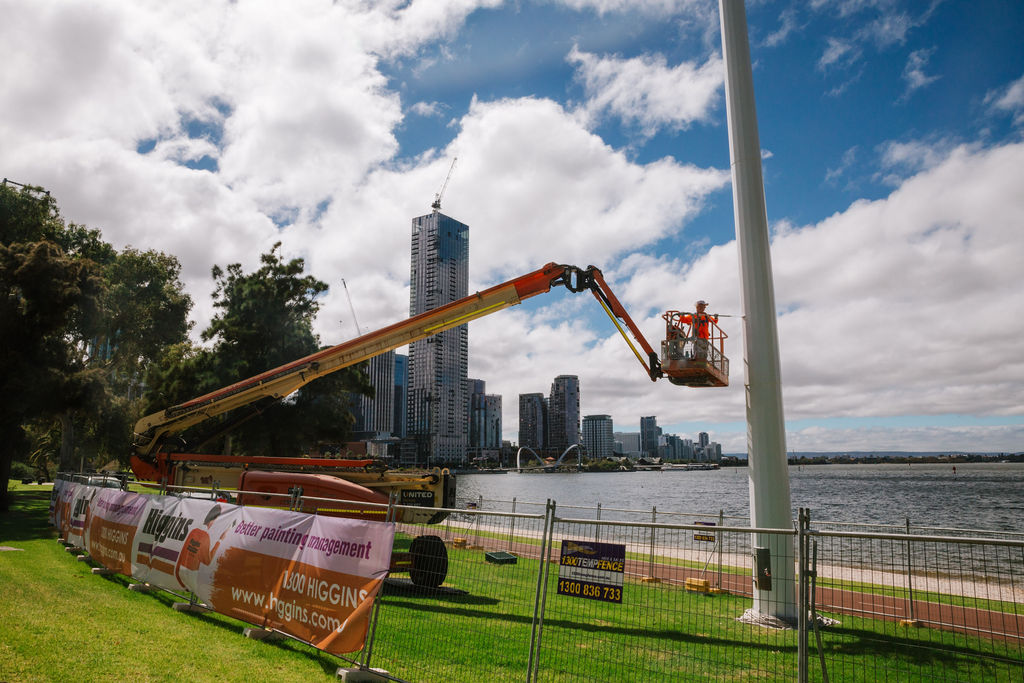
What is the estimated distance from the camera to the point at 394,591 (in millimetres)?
12453

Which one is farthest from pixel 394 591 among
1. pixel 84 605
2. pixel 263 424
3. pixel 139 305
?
pixel 139 305

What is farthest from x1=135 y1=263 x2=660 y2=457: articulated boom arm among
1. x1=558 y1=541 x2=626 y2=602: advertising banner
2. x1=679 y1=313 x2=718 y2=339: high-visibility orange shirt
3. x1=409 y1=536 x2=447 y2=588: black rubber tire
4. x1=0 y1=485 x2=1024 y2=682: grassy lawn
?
x1=558 y1=541 x2=626 y2=602: advertising banner

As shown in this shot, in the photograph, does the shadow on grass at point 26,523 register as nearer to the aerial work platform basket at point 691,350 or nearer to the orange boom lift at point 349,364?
the orange boom lift at point 349,364

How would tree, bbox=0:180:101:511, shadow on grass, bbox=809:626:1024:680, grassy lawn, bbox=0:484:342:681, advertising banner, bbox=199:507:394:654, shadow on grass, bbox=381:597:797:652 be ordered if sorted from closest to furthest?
grassy lawn, bbox=0:484:342:681 → advertising banner, bbox=199:507:394:654 → shadow on grass, bbox=809:626:1024:680 → shadow on grass, bbox=381:597:797:652 → tree, bbox=0:180:101:511

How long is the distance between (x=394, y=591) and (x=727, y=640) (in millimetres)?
6529

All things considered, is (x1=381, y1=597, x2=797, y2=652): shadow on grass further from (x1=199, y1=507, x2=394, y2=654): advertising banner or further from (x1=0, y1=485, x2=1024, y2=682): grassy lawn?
(x1=199, y1=507, x2=394, y2=654): advertising banner

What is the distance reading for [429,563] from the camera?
39.9 ft

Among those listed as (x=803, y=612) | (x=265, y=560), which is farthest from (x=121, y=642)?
(x=803, y=612)

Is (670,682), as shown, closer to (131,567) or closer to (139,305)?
(131,567)

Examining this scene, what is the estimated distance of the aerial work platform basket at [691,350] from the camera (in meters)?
14.0

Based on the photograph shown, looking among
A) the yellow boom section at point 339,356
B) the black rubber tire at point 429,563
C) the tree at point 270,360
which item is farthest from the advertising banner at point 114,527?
the tree at point 270,360

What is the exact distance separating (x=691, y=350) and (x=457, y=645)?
8403 mm

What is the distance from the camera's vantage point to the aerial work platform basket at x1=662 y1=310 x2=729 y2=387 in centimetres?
1404

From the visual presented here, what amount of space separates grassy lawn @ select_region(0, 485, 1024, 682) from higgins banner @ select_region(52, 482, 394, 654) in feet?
1.41
